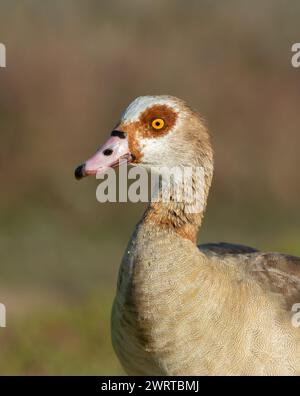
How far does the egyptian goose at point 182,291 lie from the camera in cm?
463

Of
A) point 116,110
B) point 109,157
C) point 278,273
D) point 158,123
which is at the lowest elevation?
point 278,273

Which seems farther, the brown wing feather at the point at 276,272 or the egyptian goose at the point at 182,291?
the brown wing feather at the point at 276,272

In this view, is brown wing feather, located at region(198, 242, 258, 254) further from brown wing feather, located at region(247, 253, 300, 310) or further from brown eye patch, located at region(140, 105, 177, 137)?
brown eye patch, located at region(140, 105, 177, 137)

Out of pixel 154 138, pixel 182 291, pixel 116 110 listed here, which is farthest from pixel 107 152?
pixel 116 110

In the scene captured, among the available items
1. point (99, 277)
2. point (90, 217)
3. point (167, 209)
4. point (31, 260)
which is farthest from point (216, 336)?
point (90, 217)

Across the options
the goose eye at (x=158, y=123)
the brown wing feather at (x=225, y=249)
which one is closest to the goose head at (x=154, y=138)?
the goose eye at (x=158, y=123)

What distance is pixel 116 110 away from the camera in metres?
12.5

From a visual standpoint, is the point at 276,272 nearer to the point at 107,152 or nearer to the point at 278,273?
the point at 278,273

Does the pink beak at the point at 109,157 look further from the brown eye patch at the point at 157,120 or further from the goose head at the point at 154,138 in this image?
the brown eye patch at the point at 157,120

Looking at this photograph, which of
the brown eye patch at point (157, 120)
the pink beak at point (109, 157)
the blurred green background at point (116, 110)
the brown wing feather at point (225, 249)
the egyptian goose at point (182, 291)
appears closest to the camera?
the egyptian goose at point (182, 291)

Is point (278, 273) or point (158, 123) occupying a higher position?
point (158, 123)

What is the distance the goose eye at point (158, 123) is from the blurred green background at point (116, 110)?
6592mm

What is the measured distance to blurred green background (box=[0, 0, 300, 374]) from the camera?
12.3m

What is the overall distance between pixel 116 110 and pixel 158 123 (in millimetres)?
7667
